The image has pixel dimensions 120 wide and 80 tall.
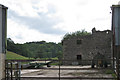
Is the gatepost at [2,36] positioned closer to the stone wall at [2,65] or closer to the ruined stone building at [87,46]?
the stone wall at [2,65]

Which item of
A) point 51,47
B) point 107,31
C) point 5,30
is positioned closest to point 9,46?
point 51,47

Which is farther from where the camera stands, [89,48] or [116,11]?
[89,48]

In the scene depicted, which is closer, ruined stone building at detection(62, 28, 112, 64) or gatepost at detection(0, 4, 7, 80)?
gatepost at detection(0, 4, 7, 80)

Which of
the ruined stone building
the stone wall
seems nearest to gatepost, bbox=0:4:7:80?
the stone wall

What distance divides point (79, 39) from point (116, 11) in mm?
19849

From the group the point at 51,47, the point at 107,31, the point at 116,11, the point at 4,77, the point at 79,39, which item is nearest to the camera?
the point at 4,77

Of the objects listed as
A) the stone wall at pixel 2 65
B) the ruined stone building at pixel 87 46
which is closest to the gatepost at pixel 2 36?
the stone wall at pixel 2 65

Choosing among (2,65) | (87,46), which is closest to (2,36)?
(2,65)

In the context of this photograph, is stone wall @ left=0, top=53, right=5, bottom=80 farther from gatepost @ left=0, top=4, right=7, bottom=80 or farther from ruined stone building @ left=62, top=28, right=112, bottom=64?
ruined stone building @ left=62, top=28, right=112, bottom=64

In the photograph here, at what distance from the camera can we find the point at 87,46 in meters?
28.8

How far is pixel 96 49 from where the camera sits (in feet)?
91.7

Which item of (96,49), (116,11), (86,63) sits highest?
(116,11)

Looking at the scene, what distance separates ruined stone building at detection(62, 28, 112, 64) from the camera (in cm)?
2759

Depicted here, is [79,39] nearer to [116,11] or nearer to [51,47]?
[116,11]
